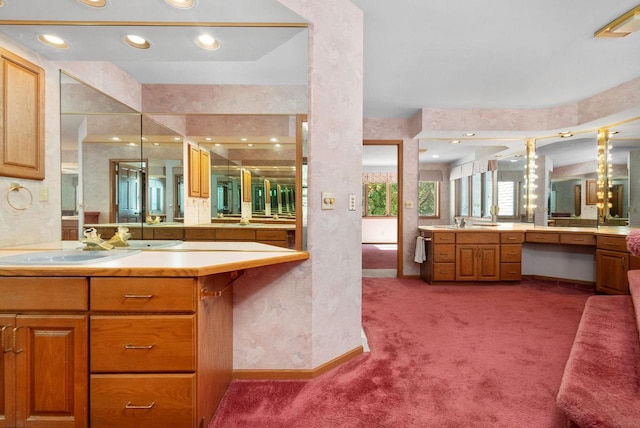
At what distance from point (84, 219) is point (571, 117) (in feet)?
18.0

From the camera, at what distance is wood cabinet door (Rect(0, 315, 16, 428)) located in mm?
1323

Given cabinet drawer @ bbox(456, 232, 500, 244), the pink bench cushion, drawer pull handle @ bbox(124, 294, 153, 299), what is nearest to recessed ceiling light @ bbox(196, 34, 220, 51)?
drawer pull handle @ bbox(124, 294, 153, 299)

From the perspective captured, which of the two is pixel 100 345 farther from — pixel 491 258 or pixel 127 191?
pixel 491 258

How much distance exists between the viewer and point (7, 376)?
133 cm

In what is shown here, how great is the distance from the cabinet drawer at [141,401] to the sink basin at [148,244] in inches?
33.8

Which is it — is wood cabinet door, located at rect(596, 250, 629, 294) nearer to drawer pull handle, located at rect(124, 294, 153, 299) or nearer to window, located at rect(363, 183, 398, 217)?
drawer pull handle, located at rect(124, 294, 153, 299)

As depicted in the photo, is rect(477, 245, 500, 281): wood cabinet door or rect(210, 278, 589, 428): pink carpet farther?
rect(477, 245, 500, 281): wood cabinet door

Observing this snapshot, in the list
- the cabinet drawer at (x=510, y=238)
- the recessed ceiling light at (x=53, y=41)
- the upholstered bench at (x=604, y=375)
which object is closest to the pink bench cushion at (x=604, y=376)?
the upholstered bench at (x=604, y=375)

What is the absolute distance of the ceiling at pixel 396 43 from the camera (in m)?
1.83

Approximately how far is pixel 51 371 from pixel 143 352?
42 centimetres

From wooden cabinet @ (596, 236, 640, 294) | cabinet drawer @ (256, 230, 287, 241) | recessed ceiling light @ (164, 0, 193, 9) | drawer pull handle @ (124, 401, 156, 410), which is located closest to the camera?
drawer pull handle @ (124, 401, 156, 410)

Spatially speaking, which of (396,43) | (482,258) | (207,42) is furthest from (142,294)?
(482,258)

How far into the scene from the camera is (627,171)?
4.00 m

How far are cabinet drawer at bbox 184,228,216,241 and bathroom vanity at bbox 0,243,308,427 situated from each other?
2.81 feet
